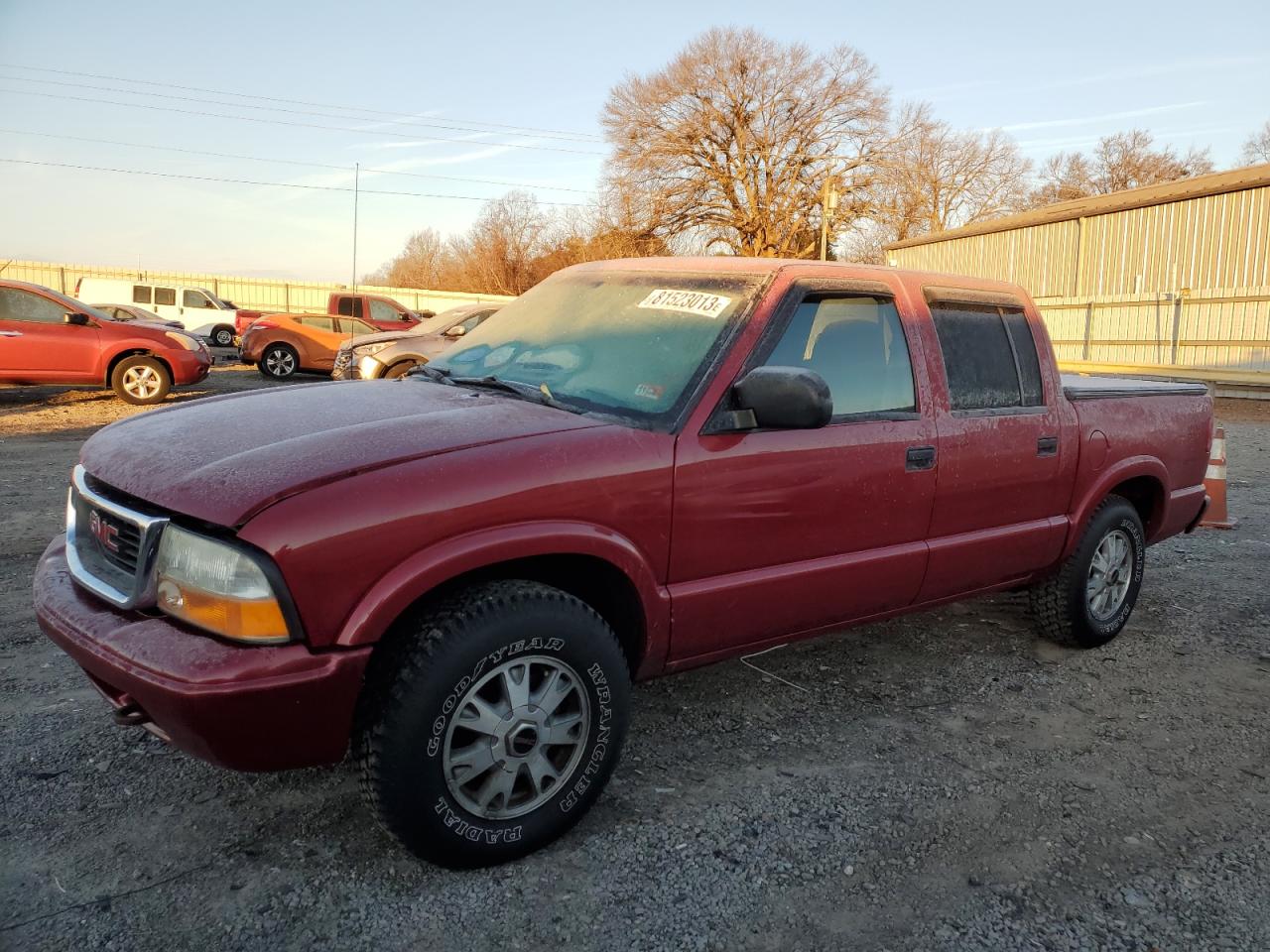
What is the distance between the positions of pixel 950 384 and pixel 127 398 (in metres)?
12.6

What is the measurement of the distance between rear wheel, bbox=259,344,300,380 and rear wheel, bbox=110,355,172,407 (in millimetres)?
4882

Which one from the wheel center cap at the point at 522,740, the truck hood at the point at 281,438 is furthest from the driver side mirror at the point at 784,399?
the wheel center cap at the point at 522,740

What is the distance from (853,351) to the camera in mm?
3555

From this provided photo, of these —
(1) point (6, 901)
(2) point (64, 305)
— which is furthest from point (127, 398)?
(1) point (6, 901)

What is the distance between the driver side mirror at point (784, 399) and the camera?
289cm

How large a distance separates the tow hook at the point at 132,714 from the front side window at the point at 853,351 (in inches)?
84.5

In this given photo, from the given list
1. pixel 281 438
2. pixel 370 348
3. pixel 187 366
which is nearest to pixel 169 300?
pixel 187 366

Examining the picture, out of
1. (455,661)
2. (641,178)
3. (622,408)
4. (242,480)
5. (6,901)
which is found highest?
(641,178)

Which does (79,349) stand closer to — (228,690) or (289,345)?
(289,345)

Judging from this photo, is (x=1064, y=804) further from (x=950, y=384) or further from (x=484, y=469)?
(x=484, y=469)

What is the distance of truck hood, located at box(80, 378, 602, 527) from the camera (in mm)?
2402

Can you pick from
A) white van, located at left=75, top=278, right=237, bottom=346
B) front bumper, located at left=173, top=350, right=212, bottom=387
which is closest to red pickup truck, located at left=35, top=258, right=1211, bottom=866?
front bumper, located at left=173, top=350, right=212, bottom=387

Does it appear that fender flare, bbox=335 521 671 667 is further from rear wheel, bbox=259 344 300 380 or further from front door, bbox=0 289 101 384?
rear wheel, bbox=259 344 300 380

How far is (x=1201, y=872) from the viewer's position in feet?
9.07
